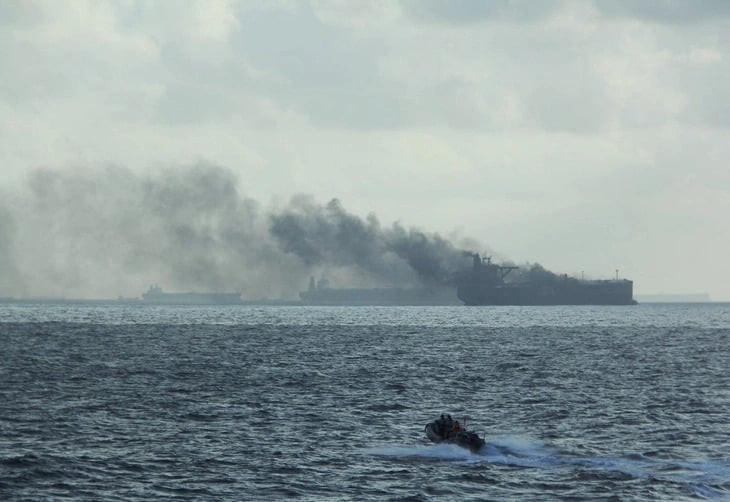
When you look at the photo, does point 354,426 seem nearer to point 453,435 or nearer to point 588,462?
point 453,435

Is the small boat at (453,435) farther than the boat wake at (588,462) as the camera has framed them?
Yes

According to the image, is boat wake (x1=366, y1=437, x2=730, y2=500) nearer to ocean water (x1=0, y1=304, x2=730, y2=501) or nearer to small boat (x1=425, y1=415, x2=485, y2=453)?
ocean water (x1=0, y1=304, x2=730, y2=501)

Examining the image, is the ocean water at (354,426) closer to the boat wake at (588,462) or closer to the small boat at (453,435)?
the boat wake at (588,462)

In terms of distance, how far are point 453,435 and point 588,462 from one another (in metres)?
7.33

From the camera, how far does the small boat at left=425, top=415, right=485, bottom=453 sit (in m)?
50.1

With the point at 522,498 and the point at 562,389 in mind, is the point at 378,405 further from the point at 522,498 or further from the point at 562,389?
the point at 522,498

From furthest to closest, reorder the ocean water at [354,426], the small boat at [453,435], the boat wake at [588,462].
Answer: the small boat at [453,435] < the boat wake at [588,462] < the ocean water at [354,426]

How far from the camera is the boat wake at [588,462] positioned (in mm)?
42281

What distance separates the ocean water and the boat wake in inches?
5.2

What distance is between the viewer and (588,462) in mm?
46375

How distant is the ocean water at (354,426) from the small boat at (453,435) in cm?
69

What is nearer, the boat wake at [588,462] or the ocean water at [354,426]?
the ocean water at [354,426]

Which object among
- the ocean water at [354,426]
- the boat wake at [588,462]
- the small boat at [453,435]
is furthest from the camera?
the small boat at [453,435]

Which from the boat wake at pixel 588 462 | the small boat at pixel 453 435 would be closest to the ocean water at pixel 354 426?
the boat wake at pixel 588 462
